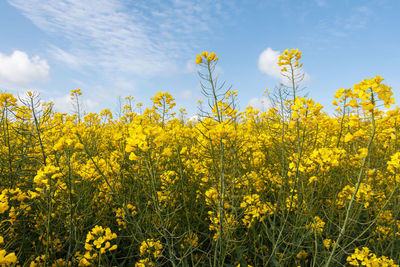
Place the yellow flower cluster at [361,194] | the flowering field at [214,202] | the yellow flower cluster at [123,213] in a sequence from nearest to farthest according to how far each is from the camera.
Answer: the flowering field at [214,202], the yellow flower cluster at [361,194], the yellow flower cluster at [123,213]

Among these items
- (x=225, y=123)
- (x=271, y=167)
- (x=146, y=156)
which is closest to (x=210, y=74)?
(x=225, y=123)

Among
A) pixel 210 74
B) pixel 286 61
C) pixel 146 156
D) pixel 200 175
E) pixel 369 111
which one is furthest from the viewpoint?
pixel 200 175

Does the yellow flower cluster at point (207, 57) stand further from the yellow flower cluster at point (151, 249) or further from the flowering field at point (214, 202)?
the yellow flower cluster at point (151, 249)

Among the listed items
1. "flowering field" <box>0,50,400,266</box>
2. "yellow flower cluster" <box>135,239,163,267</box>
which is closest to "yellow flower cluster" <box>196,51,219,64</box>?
"flowering field" <box>0,50,400,266</box>

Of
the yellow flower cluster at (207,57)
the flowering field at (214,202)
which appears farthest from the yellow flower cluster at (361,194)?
the yellow flower cluster at (207,57)

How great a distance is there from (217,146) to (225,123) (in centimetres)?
26

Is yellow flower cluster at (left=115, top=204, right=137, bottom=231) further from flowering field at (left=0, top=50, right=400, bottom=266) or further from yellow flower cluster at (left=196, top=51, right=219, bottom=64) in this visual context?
yellow flower cluster at (left=196, top=51, right=219, bottom=64)

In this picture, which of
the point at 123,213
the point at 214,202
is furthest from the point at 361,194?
the point at 123,213

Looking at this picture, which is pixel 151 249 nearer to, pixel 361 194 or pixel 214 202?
pixel 214 202

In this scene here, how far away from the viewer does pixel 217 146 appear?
1907mm

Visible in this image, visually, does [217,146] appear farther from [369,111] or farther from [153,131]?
[369,111]

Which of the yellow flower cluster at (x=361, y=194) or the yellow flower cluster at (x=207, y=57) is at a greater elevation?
the yellow flower cluster at (x=207, y=57)

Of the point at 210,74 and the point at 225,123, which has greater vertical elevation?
the point at 210,74

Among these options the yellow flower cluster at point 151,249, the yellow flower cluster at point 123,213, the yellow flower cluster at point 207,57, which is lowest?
the yellow flower cluster at point 151,249
